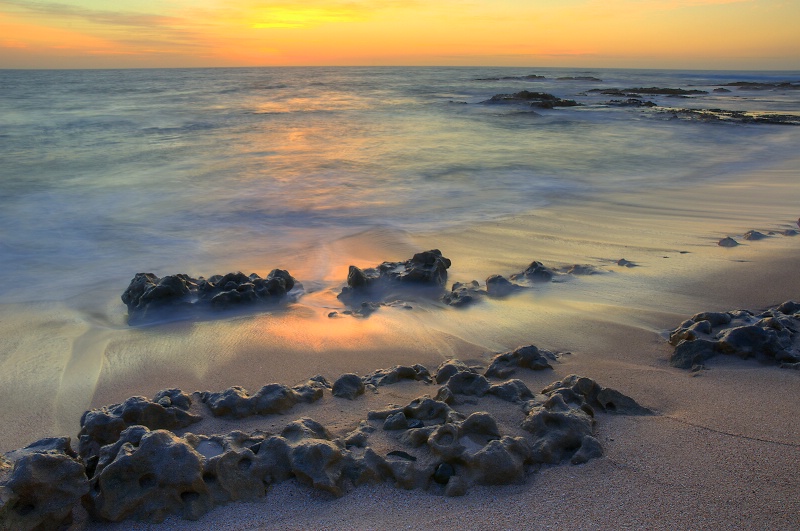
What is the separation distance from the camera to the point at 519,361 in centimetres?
293

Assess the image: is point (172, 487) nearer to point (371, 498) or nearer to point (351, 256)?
point (371, 498)

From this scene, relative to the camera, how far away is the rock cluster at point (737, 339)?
2.90m

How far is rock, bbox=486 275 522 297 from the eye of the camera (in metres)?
4.18

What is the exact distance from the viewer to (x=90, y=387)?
303 cm

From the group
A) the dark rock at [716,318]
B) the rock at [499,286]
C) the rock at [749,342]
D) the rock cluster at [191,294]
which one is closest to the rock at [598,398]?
the rock at [749,342]

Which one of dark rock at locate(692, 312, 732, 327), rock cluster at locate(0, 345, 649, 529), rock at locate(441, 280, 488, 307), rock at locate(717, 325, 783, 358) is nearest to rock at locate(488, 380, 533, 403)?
rock cluster at locate(0, 345, 649, 529)

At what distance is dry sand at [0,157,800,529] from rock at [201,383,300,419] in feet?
0.24

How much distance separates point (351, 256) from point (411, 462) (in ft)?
11.5

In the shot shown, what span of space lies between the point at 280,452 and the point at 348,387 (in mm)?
658

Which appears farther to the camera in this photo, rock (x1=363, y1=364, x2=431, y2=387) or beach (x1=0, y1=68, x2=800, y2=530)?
rock (x1=363, y1=364, x2=431, y2=387)

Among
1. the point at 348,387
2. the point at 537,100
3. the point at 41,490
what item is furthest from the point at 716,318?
the point at 537,100

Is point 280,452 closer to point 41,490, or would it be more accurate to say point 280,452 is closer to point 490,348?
point 41,490

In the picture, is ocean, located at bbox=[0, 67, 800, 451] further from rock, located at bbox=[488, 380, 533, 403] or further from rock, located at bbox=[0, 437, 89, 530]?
rock, located at bbox=[0, 437, 89, 530]

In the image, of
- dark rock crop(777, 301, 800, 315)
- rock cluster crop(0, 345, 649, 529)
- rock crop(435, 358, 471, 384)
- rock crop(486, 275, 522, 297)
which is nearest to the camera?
rock cluster crop(0, 345, 649, 529)
